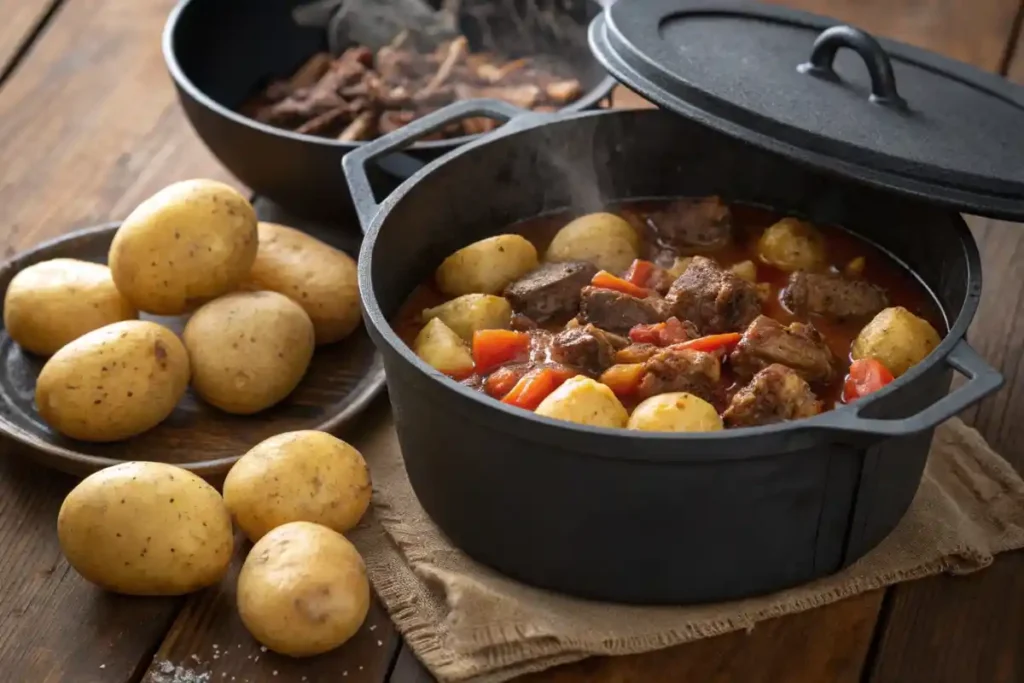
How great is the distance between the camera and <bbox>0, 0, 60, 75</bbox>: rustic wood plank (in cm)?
303

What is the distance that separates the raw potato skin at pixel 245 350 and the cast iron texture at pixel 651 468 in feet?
0.59

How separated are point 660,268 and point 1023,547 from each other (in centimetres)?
68

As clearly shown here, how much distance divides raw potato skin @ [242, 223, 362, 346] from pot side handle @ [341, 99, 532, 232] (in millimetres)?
135

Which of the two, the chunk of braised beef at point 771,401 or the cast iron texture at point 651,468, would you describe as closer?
the cast iron texture at point 651,468

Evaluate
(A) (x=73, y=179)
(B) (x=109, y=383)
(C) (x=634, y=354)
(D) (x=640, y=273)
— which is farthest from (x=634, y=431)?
(A) (x=73, y=179)

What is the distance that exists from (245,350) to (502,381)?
1.48ft

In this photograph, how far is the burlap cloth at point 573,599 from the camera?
1.69m

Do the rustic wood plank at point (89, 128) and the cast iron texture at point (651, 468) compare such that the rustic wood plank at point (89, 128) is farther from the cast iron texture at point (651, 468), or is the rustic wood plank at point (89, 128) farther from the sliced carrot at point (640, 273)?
the sliced carrot at point (640, 273)

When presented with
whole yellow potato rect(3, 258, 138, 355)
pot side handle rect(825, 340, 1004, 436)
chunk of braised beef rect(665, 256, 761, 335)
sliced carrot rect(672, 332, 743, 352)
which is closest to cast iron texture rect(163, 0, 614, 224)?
whole yellow potato rect(3, 258, 138, 355)

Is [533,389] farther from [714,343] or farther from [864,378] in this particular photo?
[864,378]

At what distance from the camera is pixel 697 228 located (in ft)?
7.14

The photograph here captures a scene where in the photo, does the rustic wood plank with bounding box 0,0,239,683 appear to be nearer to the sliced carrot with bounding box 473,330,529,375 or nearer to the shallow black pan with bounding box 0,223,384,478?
the shallow black pan with bounding box 0,223,384,478

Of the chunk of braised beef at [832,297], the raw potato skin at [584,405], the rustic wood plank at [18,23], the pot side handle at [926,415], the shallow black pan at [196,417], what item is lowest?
the shallow black pan at [196,417]

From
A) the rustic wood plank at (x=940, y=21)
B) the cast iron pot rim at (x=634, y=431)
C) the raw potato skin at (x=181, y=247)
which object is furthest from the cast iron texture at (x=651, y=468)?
the rustic wood plank at (x=940, y=21)
